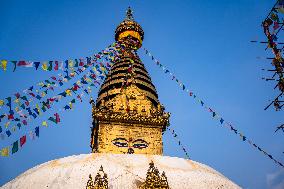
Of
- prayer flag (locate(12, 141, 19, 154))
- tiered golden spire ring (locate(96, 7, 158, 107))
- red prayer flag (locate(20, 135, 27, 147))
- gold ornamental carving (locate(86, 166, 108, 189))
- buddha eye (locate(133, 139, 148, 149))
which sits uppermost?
tiered golden spire ring (locate(96, 7, 158, 107))

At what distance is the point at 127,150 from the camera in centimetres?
1844

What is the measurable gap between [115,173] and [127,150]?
358 inches

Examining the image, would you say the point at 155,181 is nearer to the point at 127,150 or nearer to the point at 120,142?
the point at 127,150

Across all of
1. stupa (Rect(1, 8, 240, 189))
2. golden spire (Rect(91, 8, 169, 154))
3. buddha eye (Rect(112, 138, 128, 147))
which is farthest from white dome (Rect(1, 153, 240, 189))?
buddha eye (Rect(112, 138, 128, 147))

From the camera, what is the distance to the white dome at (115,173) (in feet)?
29.9

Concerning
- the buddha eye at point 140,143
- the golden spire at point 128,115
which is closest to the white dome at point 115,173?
the golden spire at point 128,115

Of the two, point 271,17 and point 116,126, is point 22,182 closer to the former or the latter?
point 271,17

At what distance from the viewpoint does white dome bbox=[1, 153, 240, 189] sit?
911 cm

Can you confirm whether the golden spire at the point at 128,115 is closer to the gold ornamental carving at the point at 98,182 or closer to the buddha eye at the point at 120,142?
the buddha eye at the point at 120,142

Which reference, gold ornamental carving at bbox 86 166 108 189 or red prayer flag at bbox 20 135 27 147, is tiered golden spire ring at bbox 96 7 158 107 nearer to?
red prayer flag at bbox 20 135 27 147

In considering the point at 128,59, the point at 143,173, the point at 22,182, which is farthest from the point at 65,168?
the point at 128,59

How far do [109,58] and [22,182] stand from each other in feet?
28.1

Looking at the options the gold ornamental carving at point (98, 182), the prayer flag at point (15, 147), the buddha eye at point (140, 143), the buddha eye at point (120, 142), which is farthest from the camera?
the buddha eye at point (140, 143)

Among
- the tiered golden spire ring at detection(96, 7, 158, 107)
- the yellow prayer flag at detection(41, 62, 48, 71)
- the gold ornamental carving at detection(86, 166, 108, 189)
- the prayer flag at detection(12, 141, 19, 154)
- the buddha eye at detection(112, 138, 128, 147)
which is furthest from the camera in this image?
the tiered golden spire ring at detection(96, 7, 158, 107)
